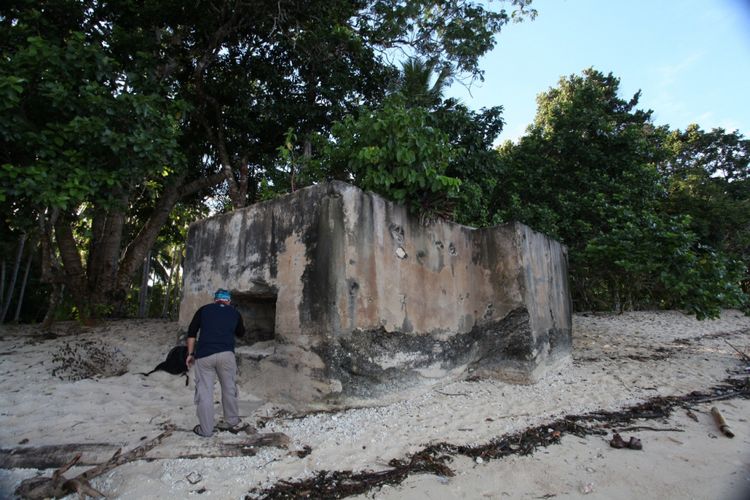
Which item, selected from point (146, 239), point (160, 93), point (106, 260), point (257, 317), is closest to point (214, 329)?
point (257, 317)

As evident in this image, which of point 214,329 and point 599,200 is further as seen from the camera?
point 599,200

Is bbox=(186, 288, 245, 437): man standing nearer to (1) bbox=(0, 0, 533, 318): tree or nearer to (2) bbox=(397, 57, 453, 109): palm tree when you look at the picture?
(1) bbox=(0, 0, 533, 318): tree

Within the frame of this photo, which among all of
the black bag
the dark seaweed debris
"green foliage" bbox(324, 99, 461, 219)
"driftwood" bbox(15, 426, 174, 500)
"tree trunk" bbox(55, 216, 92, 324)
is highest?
"green foliage" bbox(324, 99, 461, 219)

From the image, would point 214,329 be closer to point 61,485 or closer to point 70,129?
point 61,485

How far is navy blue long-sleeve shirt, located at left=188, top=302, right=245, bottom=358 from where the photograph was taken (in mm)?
3748

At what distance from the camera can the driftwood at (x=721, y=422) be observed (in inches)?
142

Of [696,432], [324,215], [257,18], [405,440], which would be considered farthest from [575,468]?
[257,18]

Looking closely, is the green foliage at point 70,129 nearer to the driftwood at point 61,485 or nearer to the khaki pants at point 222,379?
the khaki pants at point 222,379

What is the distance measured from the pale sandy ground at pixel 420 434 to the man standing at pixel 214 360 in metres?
0.24

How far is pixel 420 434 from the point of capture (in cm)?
360

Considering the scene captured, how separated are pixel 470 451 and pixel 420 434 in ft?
1.57

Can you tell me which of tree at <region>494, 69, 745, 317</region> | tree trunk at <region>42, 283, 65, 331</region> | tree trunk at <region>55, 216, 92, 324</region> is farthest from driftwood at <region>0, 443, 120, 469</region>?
tree at <region>494, 69, 745, 317</region>

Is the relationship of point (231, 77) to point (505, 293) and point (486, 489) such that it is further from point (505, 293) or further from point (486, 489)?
point (486, 489)

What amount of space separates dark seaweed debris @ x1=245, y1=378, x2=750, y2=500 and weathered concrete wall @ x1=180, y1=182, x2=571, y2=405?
1.15m
